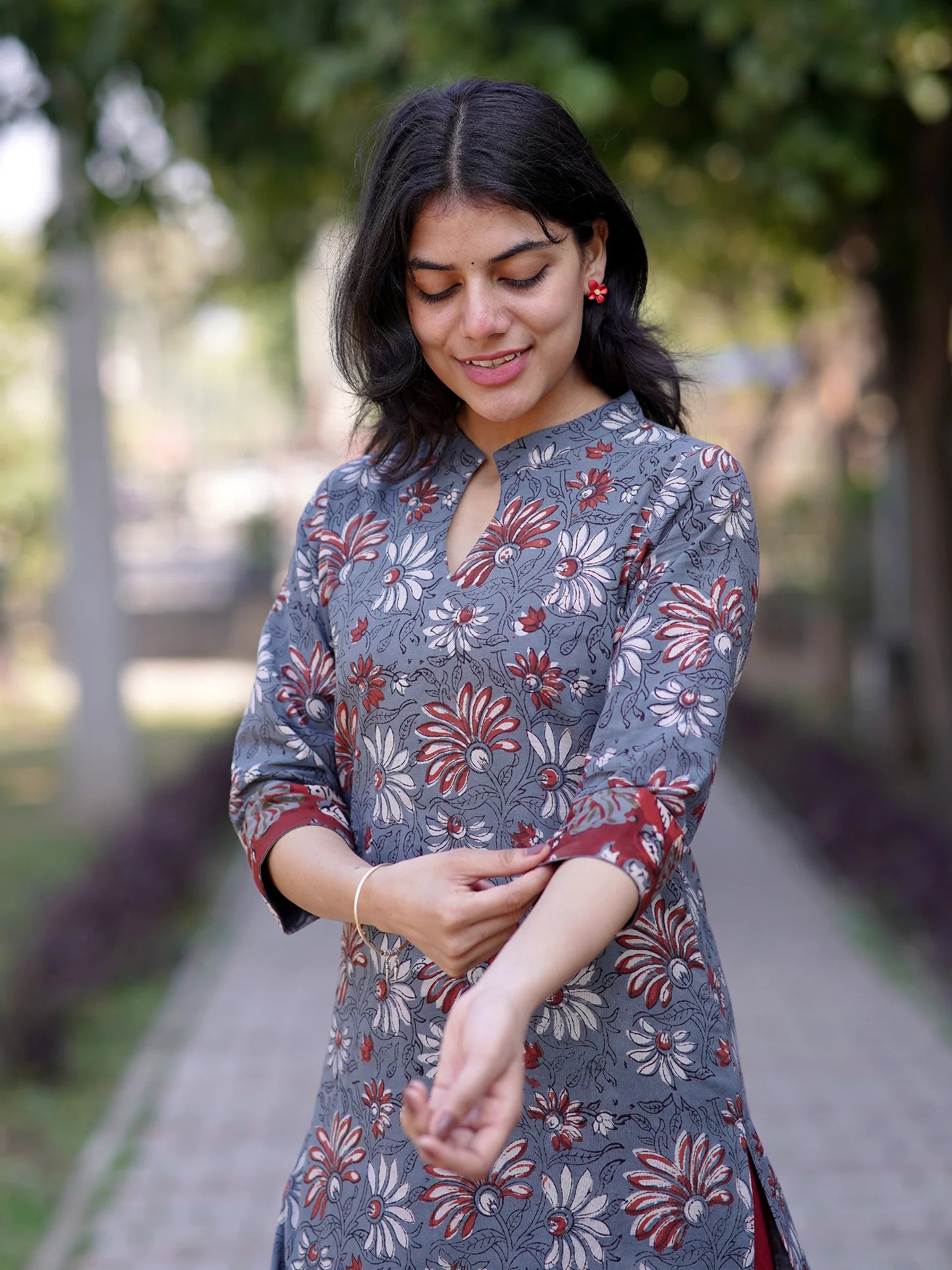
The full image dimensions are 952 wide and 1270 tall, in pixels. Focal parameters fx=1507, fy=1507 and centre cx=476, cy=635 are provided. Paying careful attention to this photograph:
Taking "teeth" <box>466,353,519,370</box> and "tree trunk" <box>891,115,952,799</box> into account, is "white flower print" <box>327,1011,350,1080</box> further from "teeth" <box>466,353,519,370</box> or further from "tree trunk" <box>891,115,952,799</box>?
"tree trunk" <box>891,115,952,799</box>

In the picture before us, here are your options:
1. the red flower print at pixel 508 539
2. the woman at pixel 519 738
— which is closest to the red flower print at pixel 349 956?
the woman at pixel 519 738

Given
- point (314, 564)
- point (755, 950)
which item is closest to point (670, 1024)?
point (314, 564)

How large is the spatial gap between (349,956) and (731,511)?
0.69 meters

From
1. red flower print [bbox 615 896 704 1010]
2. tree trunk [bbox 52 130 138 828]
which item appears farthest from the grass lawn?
red flower print [bbox 615 896 704 1010]

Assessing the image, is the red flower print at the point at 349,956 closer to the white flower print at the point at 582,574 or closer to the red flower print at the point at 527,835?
the red flower print at the point at 527,835

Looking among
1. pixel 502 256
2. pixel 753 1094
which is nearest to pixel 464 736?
pixel 502 256

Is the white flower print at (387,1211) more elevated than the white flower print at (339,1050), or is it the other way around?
the white flower print at (339,1050)

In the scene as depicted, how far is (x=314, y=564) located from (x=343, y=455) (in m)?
0.33

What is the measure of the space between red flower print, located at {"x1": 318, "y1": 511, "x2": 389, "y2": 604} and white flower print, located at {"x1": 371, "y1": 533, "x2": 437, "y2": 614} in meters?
0.04

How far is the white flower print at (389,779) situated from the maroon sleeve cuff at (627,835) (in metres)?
0.27

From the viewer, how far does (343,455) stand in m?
2.15

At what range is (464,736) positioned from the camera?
5.45ft

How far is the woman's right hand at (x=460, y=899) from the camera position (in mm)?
1467

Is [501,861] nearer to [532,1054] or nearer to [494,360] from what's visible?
[532,1054]
